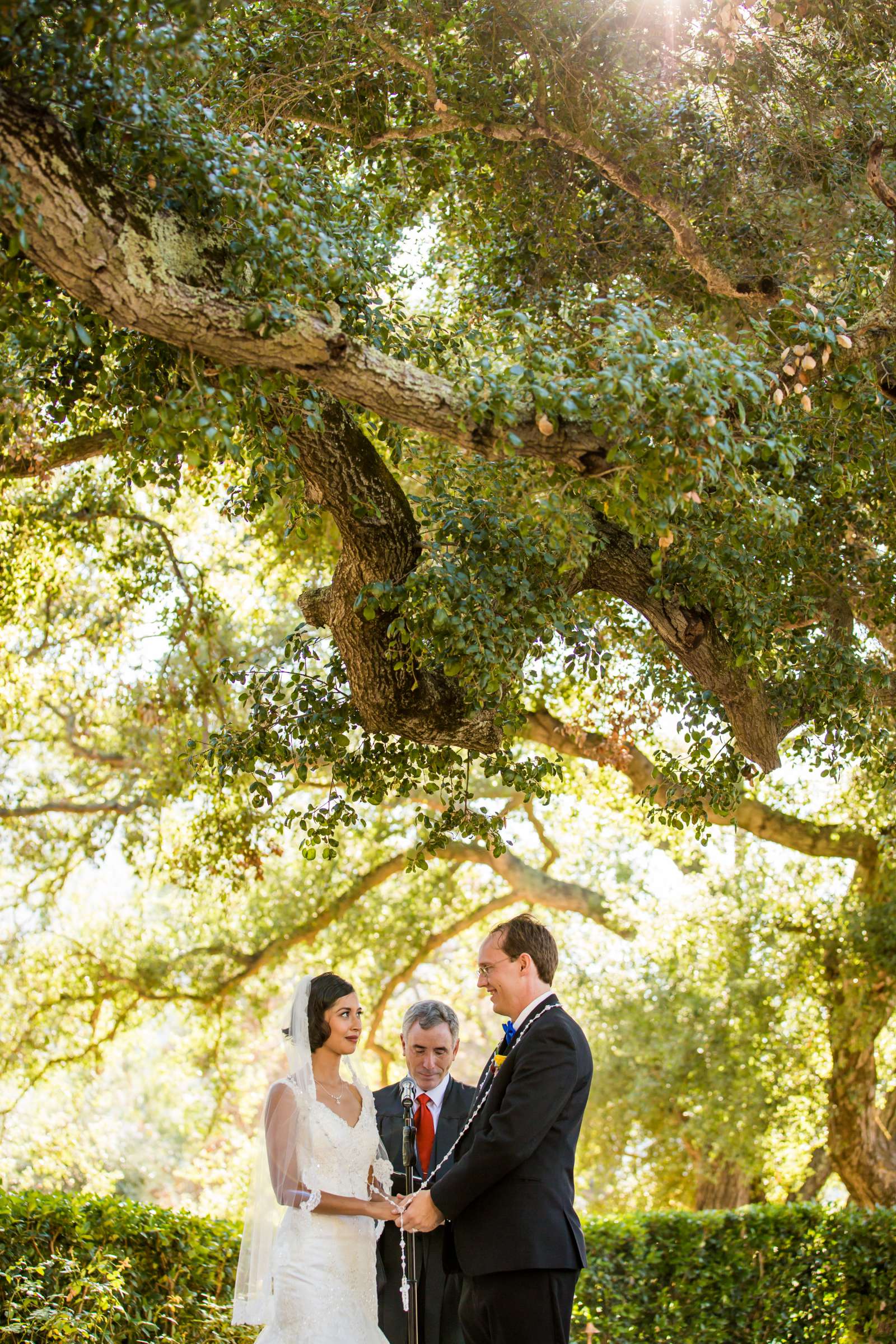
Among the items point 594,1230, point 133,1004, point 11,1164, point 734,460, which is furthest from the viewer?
point 11,1164

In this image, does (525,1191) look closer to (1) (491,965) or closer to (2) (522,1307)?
(2) (522,1307)

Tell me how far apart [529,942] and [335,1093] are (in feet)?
3.24

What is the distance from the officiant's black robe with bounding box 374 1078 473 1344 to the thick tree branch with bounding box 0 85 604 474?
9.03ft

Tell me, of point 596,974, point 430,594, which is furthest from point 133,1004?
point 430,594

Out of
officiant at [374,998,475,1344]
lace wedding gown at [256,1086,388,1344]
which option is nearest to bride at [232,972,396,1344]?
lace wedding gown at [256,1086,388,1344]

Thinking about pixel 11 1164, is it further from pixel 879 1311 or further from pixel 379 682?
pixel 379 682

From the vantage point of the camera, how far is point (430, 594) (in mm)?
4301

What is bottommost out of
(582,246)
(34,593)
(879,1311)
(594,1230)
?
(879,1311)

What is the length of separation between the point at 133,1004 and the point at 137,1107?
17866mm

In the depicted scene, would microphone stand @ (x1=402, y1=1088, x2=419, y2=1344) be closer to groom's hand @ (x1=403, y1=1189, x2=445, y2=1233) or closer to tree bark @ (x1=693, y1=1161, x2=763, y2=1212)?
groom's hand @ (x1=403, y1=1189, x2=445, y2=1233)

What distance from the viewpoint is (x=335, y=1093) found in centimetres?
438

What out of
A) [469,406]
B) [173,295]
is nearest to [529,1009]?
[469,406]

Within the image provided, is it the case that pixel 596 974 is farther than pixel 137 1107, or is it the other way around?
pixel 137 1107

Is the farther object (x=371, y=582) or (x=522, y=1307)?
(x=371, y=582)
